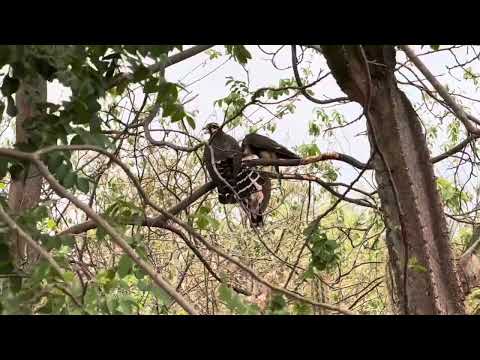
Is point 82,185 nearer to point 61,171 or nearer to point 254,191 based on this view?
point 61,171

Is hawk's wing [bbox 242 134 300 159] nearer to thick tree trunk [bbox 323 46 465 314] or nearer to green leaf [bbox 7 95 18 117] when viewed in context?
thick tree trunk [bbox 323 46 465 314]

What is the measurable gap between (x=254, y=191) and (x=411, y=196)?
1435 mm

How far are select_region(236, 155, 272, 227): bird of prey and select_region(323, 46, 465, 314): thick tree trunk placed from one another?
47.7 inches

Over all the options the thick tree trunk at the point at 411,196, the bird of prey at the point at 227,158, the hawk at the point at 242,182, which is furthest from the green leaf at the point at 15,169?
the bird of prey at the point at 227,158

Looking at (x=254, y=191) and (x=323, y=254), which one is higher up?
(x=254, y=191)

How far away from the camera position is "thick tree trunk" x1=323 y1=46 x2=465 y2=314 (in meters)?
2.68

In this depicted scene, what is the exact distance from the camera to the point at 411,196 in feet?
9.01

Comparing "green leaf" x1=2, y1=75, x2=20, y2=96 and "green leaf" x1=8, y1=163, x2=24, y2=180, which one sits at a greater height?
"green leaf" x1=2, y1=75, x2=20, y2=96

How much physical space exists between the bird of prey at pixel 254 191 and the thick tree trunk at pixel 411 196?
1.21m

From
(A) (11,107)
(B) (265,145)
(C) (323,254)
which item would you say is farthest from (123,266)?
(B) (265,145)

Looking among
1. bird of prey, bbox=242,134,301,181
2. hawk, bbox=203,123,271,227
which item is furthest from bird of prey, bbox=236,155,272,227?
bird of prey, bbox=242,134,301,181

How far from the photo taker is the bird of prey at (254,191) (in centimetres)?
398
